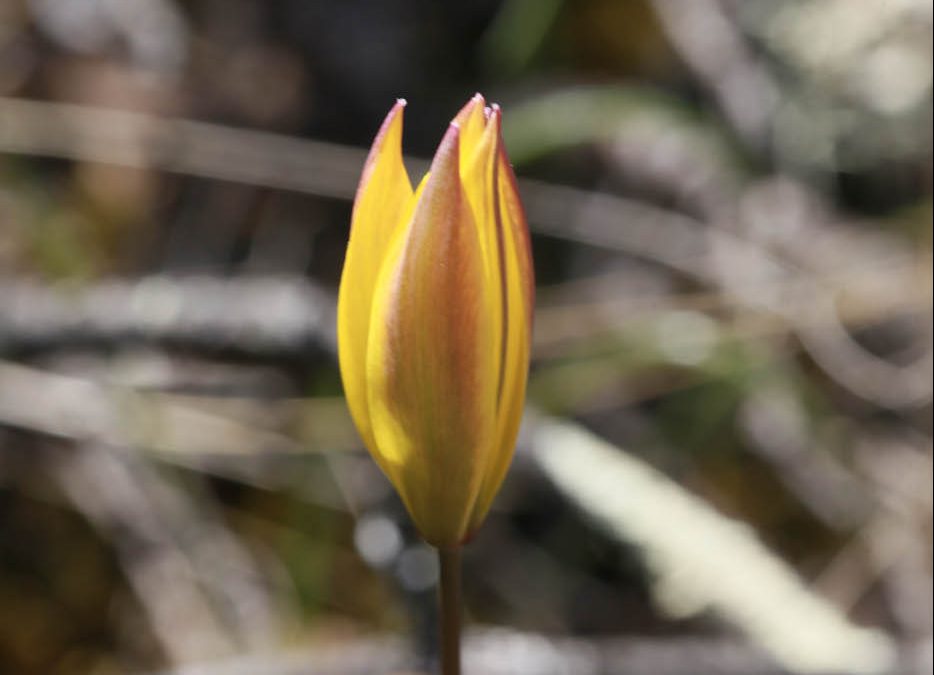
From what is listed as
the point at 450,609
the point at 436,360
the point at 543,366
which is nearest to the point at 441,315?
the point at 436,360

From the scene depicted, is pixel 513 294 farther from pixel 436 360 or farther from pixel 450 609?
pixel 450 609

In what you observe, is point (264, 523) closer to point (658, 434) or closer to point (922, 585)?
point (658, 434)

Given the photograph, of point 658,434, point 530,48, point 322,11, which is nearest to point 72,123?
point 322,11

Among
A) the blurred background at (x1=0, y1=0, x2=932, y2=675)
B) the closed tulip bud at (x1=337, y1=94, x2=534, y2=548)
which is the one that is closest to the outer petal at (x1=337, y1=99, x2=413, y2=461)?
the closed tulip bud at (x1=337, y1=94, x2=534, y2=548)

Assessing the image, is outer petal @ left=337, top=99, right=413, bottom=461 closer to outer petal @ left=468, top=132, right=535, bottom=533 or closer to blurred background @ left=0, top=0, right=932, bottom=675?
outer petal @ left=468, top=132, right=535, bottom=533

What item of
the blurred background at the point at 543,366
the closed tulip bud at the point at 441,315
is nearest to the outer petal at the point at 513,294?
the closed tulip bud at the point at 441,315
